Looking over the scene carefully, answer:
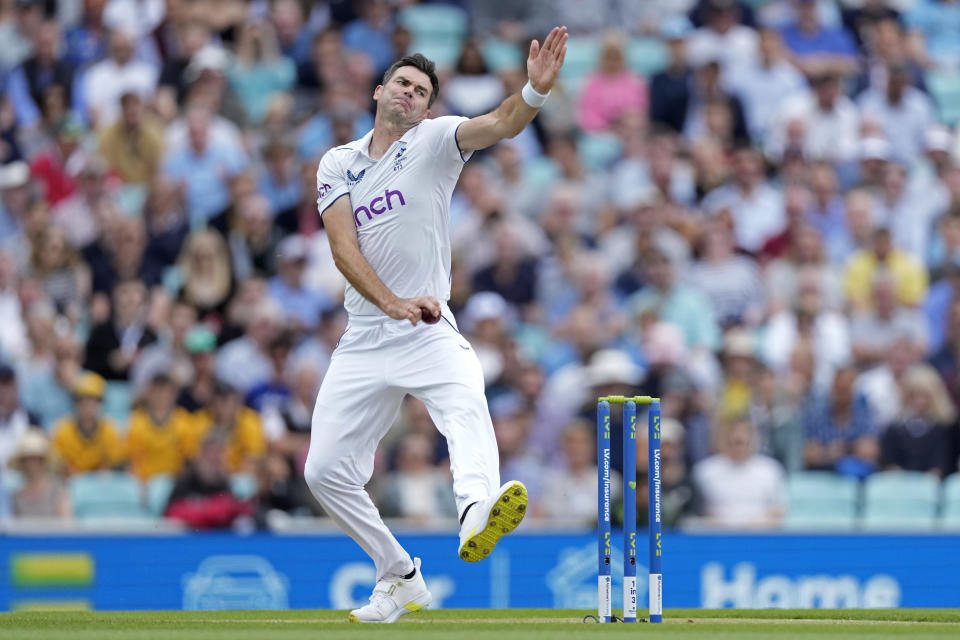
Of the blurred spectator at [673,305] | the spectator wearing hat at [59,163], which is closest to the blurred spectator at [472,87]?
the blurred spectator at [673,305]

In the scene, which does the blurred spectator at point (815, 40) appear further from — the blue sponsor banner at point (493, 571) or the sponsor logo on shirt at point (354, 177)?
the sponsor logo on shirt at point (354, 177)

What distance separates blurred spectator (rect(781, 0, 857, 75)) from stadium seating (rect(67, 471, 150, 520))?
27.4 feet

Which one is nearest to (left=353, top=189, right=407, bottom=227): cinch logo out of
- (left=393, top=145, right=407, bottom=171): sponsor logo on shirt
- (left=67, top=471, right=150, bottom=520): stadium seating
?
(left=393, top=145, right=407, bottom=171): sponsor logo on shirt

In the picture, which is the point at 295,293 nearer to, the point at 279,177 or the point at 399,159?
the point at 279,177

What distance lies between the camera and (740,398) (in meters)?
14.0

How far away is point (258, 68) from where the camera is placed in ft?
57.1

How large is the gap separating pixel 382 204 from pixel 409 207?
0.14 meters

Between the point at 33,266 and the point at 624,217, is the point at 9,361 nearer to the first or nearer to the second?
the point at 33,266

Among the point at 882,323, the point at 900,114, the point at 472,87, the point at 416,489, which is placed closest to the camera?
the point at 416,489

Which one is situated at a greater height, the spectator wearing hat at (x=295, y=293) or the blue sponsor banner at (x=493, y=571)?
the spectator wearing hat at (x=295, y=293)

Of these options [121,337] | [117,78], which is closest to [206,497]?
[121,337]

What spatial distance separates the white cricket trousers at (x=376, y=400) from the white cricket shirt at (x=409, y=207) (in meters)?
0.18

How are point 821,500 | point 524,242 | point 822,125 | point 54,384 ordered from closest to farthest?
1. point 821,500
2. point 54,384
3. point 524,242
4. point 822,125

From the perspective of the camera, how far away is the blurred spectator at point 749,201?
1592 centimetres
